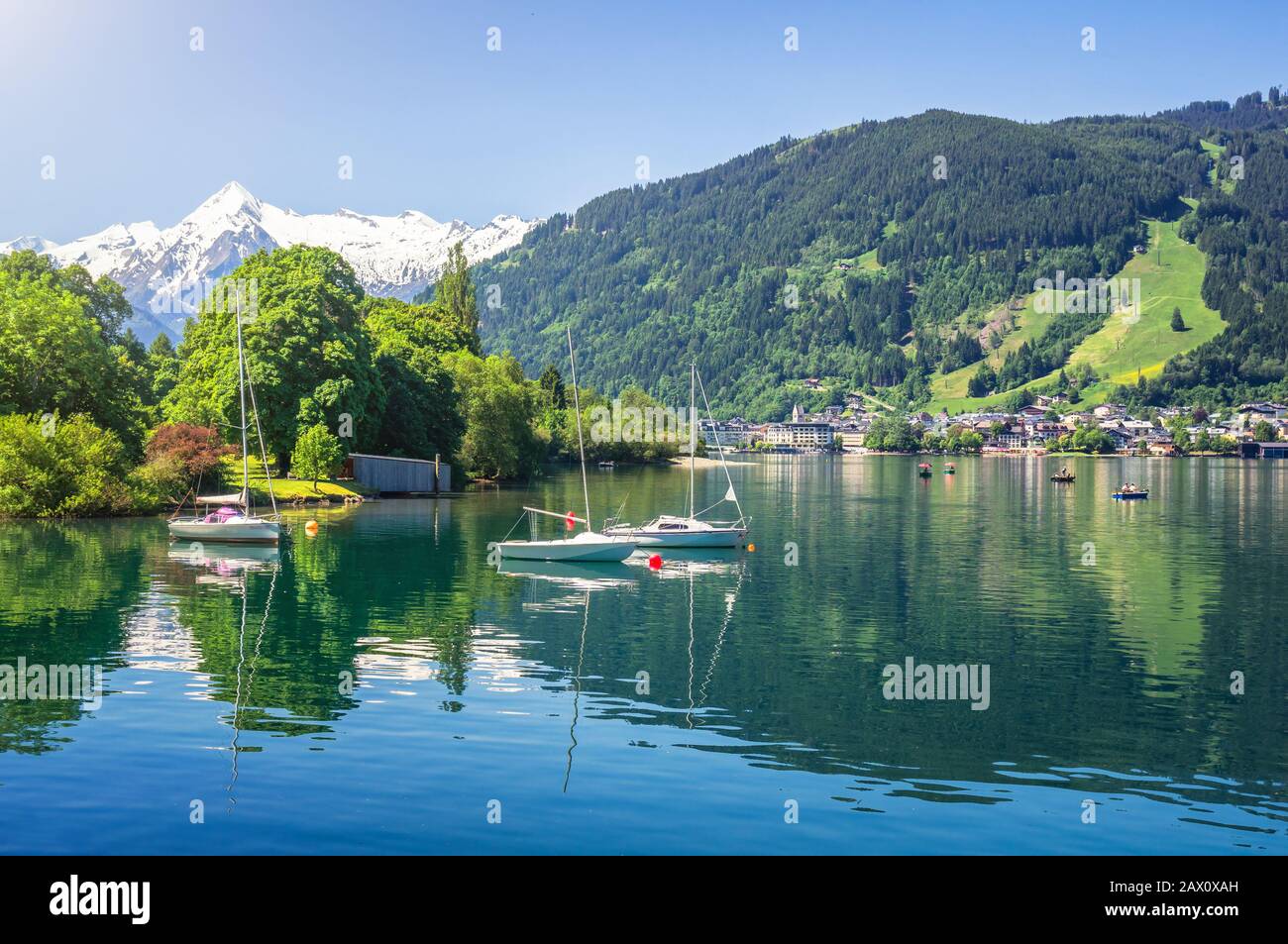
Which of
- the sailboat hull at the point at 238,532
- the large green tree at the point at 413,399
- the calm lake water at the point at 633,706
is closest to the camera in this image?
the calm lake water at the point at 633,706

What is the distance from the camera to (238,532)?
70312 millimetres

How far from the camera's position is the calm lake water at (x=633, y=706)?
23.2 metres

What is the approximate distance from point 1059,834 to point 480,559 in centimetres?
4728

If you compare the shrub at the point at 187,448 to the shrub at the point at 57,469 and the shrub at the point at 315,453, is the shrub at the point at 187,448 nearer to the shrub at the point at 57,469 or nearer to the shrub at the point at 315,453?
the shrub at the point at 57,469

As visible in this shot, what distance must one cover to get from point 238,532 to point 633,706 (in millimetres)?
44208

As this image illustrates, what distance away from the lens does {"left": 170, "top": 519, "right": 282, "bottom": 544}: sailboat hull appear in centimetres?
7006

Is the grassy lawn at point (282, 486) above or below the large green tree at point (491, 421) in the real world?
below

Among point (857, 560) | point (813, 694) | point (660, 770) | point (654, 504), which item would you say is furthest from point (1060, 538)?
point (660, 770)

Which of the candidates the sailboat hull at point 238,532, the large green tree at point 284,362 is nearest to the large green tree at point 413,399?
the large green tree at point 284,362

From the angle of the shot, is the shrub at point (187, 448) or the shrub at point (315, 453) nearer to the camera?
the shrub at point (187, 448)

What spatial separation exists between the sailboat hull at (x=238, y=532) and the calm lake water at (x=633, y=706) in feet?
5.93

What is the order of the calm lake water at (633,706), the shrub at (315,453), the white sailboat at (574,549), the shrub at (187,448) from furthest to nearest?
the shrub at (315,453)
the shrub at (187,448)
the white sailboat at (574,549)
the calm lake water at (633,706)
